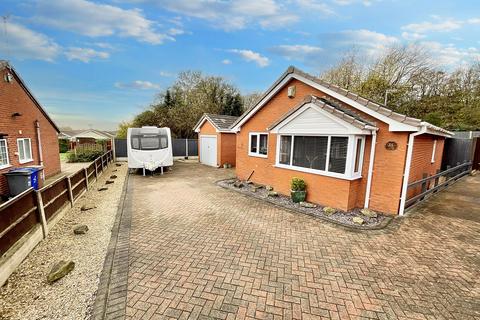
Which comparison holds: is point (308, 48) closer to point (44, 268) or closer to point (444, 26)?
point (444, 26)

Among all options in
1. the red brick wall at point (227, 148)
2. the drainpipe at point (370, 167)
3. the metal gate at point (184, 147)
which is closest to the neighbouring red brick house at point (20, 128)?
the metal gate at point (184, 147)

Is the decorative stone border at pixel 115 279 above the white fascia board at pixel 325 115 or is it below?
below

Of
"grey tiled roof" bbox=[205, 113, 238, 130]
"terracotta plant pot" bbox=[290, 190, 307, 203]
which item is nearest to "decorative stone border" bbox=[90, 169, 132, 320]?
"terracotta plant pot" bbox=[290, 190, 307, 203]

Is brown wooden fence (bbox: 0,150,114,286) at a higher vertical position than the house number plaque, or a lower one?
lower

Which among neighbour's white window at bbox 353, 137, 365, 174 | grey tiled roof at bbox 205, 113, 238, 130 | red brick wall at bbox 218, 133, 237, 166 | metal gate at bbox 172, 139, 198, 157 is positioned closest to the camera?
neighbour's white window at bbox 353, 137, 365, 174

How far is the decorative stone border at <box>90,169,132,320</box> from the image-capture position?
302cm

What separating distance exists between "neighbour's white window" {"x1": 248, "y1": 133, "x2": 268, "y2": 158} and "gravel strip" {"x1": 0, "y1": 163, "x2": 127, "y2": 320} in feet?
22.8

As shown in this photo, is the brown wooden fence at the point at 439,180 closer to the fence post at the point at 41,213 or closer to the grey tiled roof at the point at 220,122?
the fence post at the point at 41,213

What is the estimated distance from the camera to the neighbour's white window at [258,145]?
10.7 meters

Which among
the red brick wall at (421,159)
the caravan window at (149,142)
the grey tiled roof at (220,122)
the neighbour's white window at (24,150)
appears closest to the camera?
the red brick wall at (421,159)

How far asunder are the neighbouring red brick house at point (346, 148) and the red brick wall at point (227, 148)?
25.4 ft

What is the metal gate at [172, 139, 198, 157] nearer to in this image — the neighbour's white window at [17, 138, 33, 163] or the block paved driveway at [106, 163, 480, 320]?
the neighbour's white window at [17, 138, 33, 163]

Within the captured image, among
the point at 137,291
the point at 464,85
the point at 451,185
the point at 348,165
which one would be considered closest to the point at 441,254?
the point at 348,165

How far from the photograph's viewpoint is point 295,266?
13.6ft
